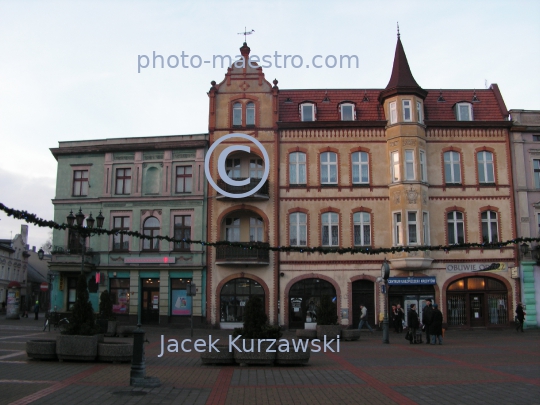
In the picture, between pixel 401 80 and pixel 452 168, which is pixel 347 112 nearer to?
pixel 401 80

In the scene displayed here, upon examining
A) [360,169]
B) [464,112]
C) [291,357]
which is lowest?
[291,357]

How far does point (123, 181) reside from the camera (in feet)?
119

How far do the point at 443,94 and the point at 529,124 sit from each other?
5639 mm

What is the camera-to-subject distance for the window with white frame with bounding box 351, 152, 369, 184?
34594mm

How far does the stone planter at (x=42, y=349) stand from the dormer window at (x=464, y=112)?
2831 centimetres

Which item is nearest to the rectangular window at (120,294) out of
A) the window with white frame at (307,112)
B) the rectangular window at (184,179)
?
the rectangular window at (184,179)

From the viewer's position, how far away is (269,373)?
14.5 m

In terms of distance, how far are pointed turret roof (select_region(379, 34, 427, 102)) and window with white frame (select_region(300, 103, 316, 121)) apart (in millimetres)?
4253

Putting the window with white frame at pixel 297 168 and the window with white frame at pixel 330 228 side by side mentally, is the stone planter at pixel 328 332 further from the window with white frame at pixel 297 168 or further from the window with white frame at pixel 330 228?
the window with white frame at pixel 297 168

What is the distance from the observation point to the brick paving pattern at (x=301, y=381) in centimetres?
1098

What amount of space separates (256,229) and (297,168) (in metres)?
4.44

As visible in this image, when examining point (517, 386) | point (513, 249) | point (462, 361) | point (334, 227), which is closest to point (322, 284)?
point (334, 227)

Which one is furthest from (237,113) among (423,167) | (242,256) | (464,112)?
(464,112)

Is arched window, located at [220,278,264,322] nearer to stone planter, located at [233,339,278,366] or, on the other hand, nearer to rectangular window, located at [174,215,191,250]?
rectangular window, located at [174,215,191,250]
